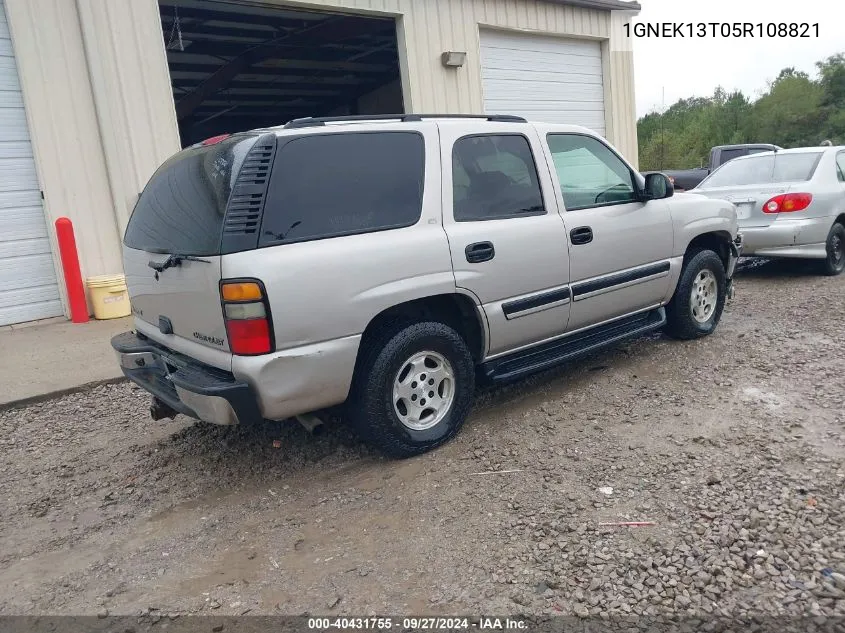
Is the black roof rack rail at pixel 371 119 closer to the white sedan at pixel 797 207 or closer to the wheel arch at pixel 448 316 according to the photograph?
the wheel arch at pixel 448 316

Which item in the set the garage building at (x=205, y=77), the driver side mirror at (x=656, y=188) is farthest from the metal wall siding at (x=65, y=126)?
the driver side mirror at (x=656, y=188)

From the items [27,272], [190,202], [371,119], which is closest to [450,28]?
[27,272]

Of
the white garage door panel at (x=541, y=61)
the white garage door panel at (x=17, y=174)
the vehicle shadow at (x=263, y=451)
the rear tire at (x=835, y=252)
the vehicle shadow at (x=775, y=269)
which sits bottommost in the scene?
the vehicle shadow at (x=263, y=451)

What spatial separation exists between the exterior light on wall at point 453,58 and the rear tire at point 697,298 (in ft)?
19.9

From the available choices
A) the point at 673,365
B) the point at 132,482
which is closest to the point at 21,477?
the point at 132,482

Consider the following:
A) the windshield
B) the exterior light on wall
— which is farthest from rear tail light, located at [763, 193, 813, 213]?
the exterior light on wall

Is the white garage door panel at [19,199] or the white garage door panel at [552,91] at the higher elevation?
the white garage door panel at [552,91]

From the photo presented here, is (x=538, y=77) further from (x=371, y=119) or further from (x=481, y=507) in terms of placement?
(x=481, y=507)

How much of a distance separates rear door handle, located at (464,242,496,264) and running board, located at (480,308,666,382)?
0.68 meters

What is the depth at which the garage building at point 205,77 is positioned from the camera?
7277 mm

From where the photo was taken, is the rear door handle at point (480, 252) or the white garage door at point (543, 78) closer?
the rear door handle at point (480, 252)

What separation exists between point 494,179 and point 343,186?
111cm

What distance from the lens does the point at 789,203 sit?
7730 millimetres

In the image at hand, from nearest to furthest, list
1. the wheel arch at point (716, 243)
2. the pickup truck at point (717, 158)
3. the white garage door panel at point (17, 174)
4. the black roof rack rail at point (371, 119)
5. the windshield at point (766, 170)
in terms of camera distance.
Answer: the black roof rack rail at point (371, 119), the wheel arch at point (716, 243), the white garage door panel at point (17, 174), the windshield at point (766, 170), the pickup truck at point (717, 158)
